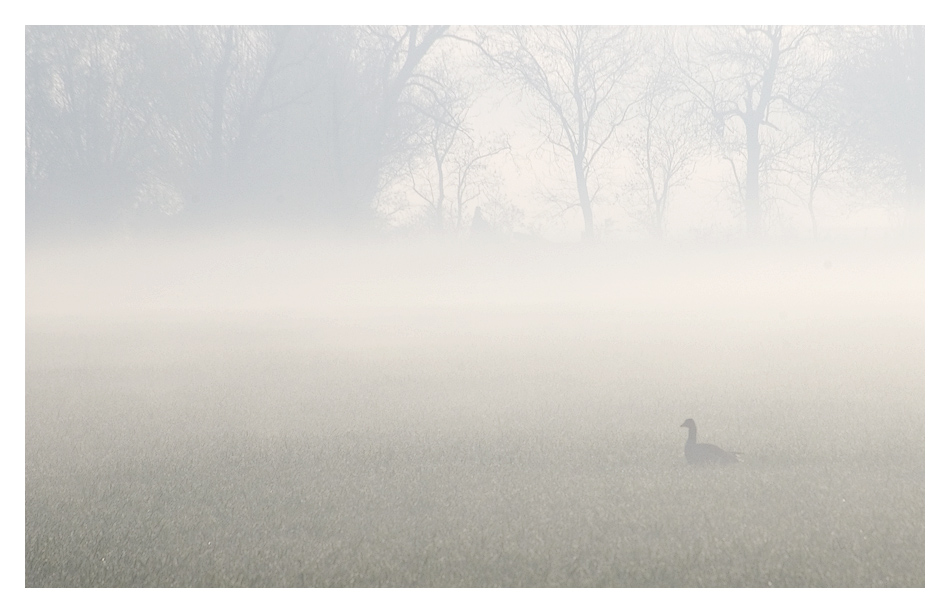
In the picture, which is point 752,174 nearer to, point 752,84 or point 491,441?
point 752,84

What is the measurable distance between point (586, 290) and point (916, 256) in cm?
229

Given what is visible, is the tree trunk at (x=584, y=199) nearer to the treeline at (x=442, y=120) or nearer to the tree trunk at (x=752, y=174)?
the treeline at (x=442, y=120)

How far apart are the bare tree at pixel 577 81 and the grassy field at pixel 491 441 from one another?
1.04 metres

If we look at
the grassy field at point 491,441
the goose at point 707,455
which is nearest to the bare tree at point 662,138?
the grassy field at point 491,441

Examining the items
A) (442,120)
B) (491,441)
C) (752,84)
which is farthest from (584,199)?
(491,441)

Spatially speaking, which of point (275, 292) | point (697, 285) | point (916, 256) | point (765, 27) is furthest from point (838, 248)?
point (275, 292)

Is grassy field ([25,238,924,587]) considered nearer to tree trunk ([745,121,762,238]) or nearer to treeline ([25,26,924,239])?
tree trunk ([745,121,762,238])

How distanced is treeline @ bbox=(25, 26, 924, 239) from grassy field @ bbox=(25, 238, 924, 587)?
792mm

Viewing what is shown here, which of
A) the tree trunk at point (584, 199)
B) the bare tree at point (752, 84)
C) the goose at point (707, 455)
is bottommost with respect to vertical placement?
the goose at point (707, 455)

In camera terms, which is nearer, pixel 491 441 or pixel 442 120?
pixel 491 441

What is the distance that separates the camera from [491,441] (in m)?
4.21

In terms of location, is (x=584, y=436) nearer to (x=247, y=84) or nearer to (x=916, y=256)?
(x=916, y=256)

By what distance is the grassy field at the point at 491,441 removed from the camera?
3.26 metres

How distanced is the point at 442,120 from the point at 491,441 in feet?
8.84
